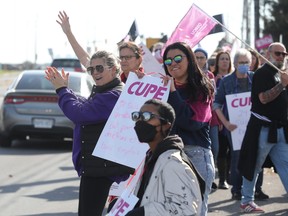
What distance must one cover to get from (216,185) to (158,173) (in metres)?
6.39

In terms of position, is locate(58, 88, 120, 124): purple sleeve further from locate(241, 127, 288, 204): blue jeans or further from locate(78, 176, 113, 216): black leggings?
locate(241, 127, 288, 204): blue jeans

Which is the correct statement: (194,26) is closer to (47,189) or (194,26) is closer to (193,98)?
(193,98)

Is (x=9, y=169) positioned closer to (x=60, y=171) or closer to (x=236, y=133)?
(x=60, y=171)

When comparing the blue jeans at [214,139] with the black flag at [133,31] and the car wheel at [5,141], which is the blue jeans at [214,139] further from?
the car wheel at [5,141]

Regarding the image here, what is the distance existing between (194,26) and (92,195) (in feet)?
7.05

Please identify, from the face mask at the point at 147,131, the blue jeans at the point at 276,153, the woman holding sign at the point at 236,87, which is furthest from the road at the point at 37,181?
the face mask at the point at 147,131

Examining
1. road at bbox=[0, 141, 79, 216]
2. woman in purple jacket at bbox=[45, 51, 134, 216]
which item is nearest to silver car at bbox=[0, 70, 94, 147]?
road at bbox=[0, 141, 79, 216]

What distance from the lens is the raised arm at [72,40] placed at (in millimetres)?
6402

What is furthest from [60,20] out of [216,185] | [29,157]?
[29,157]

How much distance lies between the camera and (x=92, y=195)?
527cm

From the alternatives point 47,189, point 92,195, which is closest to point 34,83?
point 47,189

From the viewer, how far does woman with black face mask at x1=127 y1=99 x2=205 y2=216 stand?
12.8 ft

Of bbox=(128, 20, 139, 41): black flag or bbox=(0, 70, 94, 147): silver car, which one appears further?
bbox=(0, 70, 94, 147): silver car

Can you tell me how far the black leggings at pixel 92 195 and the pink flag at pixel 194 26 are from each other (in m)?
1.88
